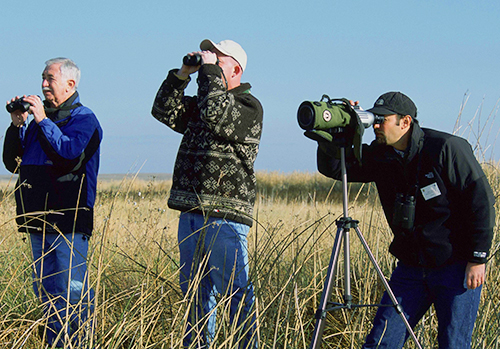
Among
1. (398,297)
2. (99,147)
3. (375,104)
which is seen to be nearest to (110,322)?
(99,147)

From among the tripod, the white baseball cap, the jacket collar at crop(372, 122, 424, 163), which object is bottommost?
the tripod

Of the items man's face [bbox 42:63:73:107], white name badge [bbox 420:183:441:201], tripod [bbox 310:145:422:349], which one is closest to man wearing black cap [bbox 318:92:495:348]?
white name badge [bbox 420:183:441:201]

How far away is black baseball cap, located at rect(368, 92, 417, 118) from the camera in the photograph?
263cm

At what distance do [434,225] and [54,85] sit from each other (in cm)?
244

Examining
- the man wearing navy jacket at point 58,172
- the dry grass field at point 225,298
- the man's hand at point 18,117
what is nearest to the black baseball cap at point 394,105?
the dry grass field at point 225,298

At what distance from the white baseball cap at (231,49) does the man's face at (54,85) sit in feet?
3.08

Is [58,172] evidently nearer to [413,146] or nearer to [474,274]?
[413,146]

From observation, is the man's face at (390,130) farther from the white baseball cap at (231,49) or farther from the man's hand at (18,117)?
the man's hand at (18,117)

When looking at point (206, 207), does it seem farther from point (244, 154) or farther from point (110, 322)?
point (110, 322)

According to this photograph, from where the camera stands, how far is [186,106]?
339 centimetres

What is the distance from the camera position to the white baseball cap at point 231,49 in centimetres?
329

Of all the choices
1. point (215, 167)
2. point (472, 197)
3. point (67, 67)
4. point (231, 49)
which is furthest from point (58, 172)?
point (472, 197)

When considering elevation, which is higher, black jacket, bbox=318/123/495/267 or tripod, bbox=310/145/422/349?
black jacket, bbox=318/123/495/267

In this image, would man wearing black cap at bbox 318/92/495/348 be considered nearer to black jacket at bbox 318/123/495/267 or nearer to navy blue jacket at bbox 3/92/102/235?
black jacket at bbox 318/123/495/267
